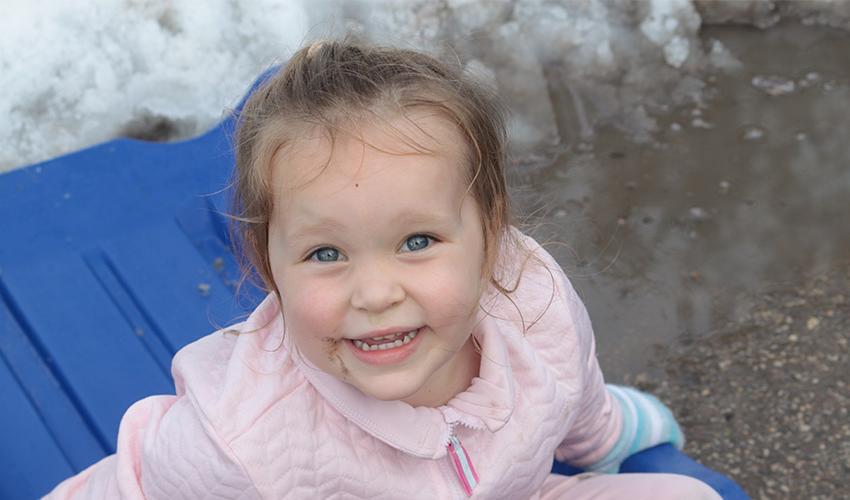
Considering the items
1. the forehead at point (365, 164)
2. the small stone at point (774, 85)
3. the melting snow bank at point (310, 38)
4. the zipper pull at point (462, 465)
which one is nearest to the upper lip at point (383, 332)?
the forehead at point (365, 164)

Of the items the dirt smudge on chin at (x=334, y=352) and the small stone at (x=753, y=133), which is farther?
the small stone at (x=753, y=133)

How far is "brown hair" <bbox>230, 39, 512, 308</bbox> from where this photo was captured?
42.4 inches

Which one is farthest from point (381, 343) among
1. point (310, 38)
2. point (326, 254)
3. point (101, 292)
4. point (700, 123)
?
point (700, 123)

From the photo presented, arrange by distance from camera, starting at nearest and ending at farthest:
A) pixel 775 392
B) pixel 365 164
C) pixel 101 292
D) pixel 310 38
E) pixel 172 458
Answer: pixel 365 164
pixel 172 458
pixel 101 292
pixel 775 392
pixel 310 38

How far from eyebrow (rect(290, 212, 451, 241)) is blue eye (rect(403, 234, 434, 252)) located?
2 centimetres

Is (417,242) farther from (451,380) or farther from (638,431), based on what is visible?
(638,431)

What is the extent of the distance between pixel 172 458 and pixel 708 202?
156 centimetres

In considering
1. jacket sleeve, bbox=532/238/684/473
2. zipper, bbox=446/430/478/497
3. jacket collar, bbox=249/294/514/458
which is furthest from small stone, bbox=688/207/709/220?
zipper, bbox=446/430/478/497

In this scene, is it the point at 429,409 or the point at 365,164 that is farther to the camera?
the point at 429,409

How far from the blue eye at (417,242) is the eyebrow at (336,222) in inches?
0.8

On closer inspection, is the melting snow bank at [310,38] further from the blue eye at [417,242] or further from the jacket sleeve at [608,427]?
the blue eye at [417,242]

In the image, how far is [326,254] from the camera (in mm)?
1075

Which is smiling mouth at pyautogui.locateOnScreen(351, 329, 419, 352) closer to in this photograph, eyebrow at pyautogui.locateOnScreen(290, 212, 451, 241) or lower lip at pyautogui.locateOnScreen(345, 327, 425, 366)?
lower lip at pyautogui.locateOnScreen(345, 327, 425, 366)

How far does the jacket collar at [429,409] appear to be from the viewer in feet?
3.92
